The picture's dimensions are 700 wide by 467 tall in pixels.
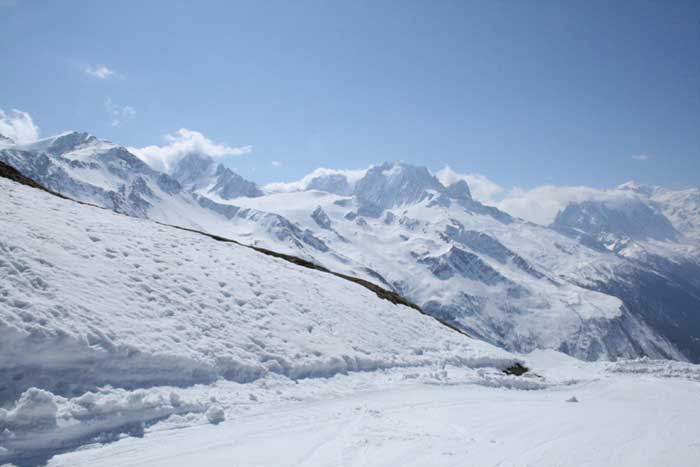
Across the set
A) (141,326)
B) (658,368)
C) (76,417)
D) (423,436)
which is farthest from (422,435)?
(658,368)

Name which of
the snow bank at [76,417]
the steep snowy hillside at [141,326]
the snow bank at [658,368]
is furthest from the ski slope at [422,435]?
the snow bank at [658,368]

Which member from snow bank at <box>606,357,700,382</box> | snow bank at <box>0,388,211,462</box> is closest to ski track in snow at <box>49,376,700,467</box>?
snow bank at <box>0,388,211,462</box>

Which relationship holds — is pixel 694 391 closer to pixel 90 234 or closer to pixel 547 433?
pixel 547 433

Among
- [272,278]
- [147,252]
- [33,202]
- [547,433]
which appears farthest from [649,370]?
[33,202]

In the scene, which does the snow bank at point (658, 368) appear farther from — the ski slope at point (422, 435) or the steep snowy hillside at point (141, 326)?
the ski slope at point (422, 435)

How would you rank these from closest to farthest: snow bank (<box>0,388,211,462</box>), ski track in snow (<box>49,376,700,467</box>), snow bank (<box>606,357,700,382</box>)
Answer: snow bank (<box>0,388,211,462</box>) → ski track in snow (<box>49,376,700,467</box>) → snow bank (<box>606,357,700,382</box>)

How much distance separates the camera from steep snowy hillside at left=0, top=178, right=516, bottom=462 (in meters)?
8.80

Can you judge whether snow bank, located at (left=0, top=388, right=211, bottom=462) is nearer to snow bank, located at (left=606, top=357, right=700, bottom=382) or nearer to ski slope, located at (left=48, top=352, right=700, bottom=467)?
ski slope, located at (left=48, top=352, right=700, bottom=467)

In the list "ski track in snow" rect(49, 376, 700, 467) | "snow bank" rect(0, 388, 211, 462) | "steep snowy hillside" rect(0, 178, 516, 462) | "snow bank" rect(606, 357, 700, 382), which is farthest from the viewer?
"snow bank" rect(606, 357, 700, 382)

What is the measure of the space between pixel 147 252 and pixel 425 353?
14.0 metres

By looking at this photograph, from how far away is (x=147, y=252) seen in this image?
1684 centimetres

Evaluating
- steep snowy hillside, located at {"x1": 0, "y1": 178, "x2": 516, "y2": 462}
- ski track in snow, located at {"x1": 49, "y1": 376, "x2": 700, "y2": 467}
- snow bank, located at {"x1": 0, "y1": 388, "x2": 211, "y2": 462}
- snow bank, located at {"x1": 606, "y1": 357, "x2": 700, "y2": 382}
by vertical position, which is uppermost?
steep snowy hillside, located at {"x1": 0, "y1": 178, "x2": 516, "y2": 462}

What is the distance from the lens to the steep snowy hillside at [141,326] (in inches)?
346

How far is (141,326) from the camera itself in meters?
11.9
